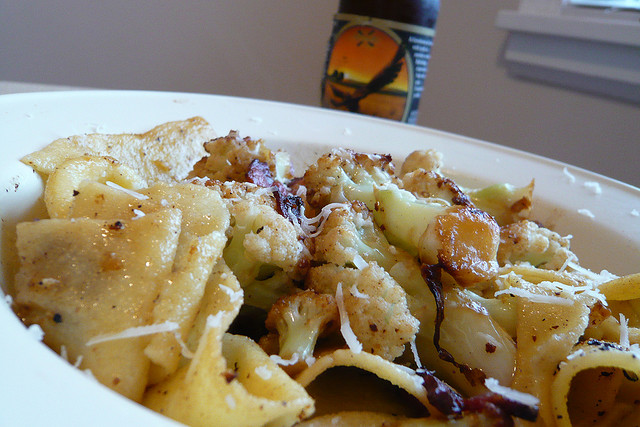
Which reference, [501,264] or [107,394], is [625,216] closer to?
[501,264]

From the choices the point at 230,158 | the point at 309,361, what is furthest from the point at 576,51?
the point at 309,361

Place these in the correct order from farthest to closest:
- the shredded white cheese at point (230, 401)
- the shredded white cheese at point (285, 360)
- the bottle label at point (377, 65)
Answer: the bottle label at point (377, 65)
the shredded white cheese at point (285, 360)
the shredded white cheese at point (230, 401)

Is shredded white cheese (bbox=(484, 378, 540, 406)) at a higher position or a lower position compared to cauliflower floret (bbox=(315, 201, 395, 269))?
lower

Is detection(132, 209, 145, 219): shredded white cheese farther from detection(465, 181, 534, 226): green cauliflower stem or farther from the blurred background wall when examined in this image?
the blurred background wall

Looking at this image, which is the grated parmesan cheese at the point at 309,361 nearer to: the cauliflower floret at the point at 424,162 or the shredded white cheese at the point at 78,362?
the shredded white cheese at the point at 78,362

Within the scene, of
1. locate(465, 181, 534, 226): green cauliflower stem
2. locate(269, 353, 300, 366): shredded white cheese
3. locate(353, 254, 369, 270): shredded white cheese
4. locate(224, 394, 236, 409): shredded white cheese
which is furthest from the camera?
locate(465, 181, 534, 226): green cauliflower stem

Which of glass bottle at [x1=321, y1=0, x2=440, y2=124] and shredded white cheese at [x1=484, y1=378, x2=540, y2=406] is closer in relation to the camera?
shredded white cheese at [x1=484, y1=378, x2=540, y2=406]

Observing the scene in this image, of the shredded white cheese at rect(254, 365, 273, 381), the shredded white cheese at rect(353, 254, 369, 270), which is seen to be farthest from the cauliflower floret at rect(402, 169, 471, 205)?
the shredded white cheese at rect(254, 365, 273, 381)

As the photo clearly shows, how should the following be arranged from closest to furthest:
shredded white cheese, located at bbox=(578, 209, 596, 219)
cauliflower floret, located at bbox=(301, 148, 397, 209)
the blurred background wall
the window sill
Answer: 1. cauliflower floret, located at bbox=(301, 148, 397, 209)
2. shredded white cheese, located at bbox=(578, 209, 596, 219)
3. the window sill
4. the blurred background wall

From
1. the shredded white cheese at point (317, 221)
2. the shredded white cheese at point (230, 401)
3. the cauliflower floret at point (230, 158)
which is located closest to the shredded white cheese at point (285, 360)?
the shredded white cheese at point (230, 401)
